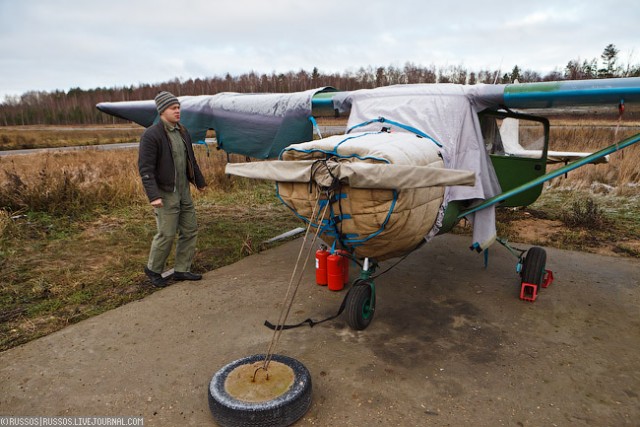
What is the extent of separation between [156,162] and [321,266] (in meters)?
2.13

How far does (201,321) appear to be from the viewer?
13.0 feet

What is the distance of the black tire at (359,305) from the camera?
11.7 feet

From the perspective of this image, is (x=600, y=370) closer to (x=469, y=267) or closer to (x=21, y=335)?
(x=469, y=267)

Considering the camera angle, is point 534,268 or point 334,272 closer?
point 534,268

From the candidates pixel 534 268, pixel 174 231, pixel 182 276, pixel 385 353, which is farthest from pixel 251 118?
pixel 534 268

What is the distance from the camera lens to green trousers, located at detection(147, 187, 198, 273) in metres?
4.57

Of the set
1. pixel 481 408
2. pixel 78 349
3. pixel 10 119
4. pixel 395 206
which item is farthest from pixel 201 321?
pixel 10 119

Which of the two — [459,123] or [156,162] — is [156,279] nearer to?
[156,162]

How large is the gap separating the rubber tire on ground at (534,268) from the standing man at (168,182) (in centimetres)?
368

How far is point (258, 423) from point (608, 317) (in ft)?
11.7

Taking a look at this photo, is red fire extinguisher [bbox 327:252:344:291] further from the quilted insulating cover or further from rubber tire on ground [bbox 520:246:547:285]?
rubber tire on ground [bbox 520:246:547:285]

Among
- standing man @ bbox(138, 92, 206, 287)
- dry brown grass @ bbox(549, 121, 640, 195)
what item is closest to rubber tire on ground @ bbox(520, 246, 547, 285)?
standing man @ bbox(138, 92, 206, 287)

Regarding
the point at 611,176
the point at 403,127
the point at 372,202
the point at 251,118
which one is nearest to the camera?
the point at 372,202

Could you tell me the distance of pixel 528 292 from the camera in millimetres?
4410
